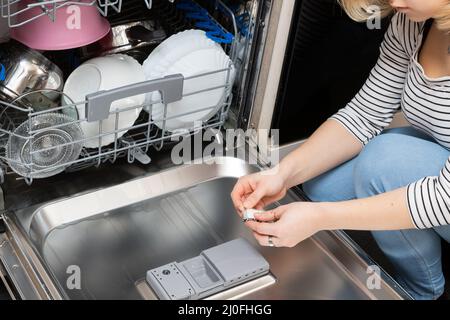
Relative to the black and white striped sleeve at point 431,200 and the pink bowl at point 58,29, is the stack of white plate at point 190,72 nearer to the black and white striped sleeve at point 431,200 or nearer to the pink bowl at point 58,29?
the pink bowl at point 58,29

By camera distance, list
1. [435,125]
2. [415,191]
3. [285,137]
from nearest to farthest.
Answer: [415,191]
[435,125]
[285,137]

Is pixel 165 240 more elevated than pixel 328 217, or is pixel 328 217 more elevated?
pixel 328 217

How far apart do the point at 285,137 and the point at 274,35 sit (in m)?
0.28

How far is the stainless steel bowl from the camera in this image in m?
1.24

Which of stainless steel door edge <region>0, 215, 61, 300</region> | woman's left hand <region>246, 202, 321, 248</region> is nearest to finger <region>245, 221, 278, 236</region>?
woman's left hand <region>246, 202, 321, 248</region>

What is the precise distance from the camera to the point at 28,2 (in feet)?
3.94

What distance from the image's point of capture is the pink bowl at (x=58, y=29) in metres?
1.21

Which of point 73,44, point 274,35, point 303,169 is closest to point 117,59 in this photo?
point 73,44

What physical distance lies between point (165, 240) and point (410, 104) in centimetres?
52

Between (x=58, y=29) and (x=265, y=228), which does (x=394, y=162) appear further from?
(x=58, y=29)

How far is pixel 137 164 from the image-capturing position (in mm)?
1410

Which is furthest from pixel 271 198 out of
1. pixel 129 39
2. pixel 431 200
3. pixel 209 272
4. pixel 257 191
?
pixel 129 39

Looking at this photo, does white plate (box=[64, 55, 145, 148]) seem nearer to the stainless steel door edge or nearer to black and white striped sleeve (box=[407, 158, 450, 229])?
the stainless steel door edge

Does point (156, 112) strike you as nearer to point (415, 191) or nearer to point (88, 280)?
point (88, 280)
